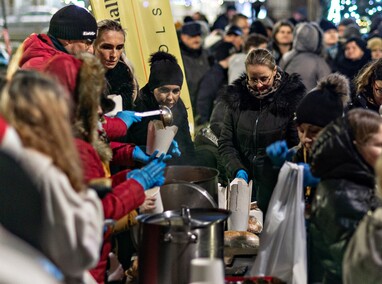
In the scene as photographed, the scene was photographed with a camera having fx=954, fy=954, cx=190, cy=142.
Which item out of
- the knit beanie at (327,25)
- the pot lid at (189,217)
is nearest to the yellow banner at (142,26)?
the pot lid at (189,217)

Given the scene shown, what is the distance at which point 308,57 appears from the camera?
12.0m

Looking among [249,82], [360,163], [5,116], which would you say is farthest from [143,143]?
[5,116]

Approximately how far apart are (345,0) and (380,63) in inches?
278

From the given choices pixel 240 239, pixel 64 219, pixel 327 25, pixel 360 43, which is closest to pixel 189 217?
pixel 240 239

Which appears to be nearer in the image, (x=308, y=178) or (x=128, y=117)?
(x=308, y=178)

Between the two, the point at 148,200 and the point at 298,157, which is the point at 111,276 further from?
the point at 298,157

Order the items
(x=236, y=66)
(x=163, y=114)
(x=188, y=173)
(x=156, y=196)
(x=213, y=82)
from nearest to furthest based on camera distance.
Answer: (x=156, y=196) < (x=163, y=114) < (x=188, y=173) < (x=236, y=66) < (x=213, y=82)

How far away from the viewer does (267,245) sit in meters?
5.80

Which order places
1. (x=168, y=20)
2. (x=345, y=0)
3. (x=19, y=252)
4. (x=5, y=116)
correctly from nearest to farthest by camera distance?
1. (x=19, y=252)
2. (x=5, y=116)
3. (x=168, y=20)
4. (x=345, y=0)

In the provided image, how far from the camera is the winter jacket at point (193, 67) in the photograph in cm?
1366

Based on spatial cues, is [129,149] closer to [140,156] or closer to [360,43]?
[140,156]

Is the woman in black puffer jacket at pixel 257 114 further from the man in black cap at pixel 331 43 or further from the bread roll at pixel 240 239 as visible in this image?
the man in black cap at pixel 331 43

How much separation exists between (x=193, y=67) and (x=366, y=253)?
9491 millimetres

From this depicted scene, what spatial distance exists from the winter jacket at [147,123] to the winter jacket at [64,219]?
3.16 m
